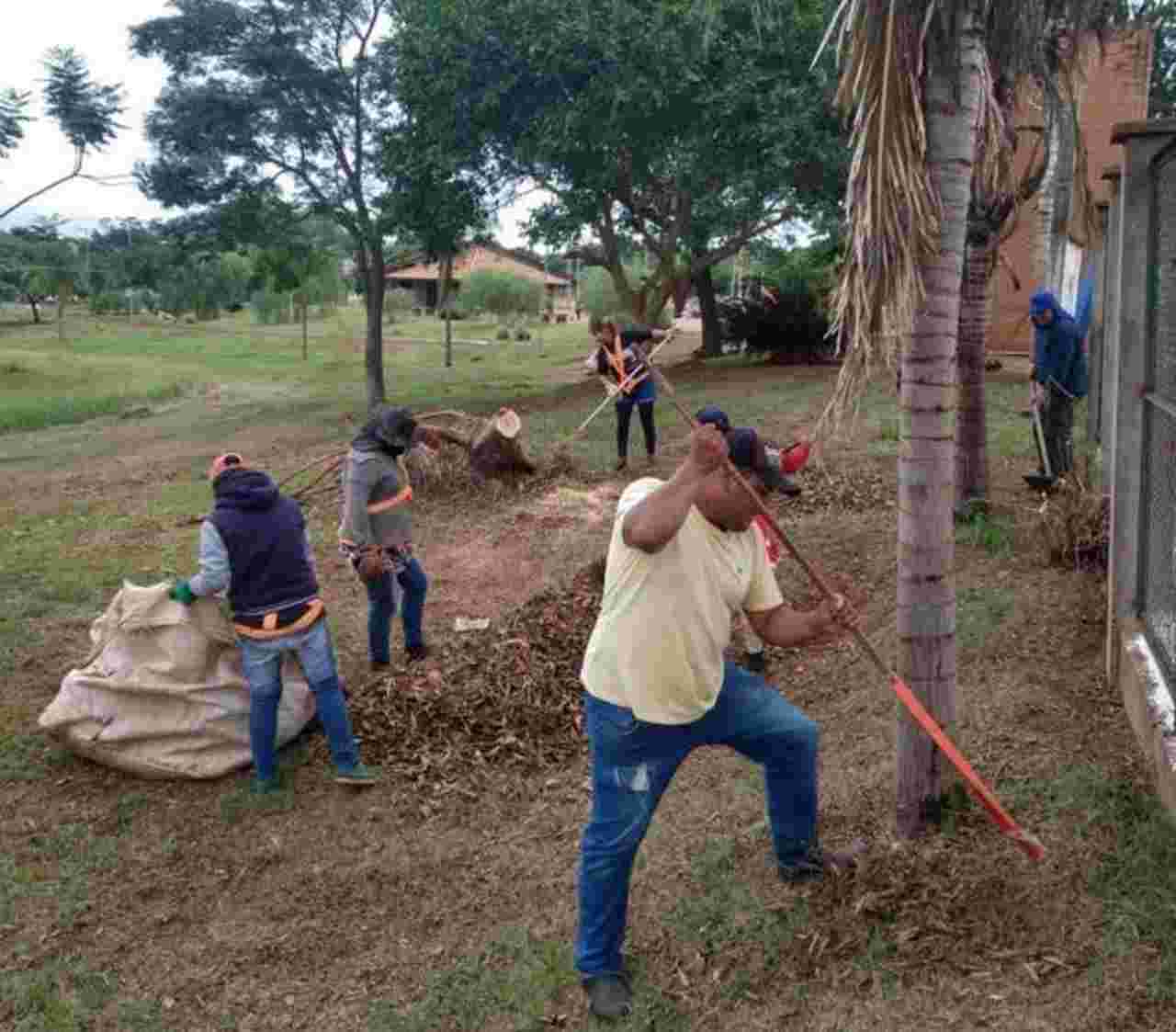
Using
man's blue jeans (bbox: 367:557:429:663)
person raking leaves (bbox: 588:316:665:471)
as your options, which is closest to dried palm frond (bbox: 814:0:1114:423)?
man's blue jeans (bbox: 367:557:429:663)

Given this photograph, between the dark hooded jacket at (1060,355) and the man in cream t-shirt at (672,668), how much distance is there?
572cm

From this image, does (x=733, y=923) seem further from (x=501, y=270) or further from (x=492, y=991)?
(x=501, y=270)

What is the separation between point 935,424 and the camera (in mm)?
3910

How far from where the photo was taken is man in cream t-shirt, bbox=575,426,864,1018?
3486mm

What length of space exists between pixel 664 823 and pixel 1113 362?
2872mm

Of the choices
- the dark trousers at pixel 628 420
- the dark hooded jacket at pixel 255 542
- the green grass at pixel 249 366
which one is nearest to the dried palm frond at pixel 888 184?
the dark hooded jacket at pixel 255 542

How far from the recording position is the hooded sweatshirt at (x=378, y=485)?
21.9 ft

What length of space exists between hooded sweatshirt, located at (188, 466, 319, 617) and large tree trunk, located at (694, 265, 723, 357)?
20.7m

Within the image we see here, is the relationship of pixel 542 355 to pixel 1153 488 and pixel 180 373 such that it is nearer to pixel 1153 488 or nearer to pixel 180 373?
pixel 180 373

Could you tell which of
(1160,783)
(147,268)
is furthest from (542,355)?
(1160,783)

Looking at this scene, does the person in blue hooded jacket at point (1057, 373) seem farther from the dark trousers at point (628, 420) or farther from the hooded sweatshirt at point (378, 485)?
the hooded sweatshirt at point (378, 485)

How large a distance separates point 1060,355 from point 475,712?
522cm

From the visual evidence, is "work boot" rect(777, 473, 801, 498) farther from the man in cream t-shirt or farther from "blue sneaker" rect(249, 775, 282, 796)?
"blue sneaker" rect(249, 775, 282, 796)

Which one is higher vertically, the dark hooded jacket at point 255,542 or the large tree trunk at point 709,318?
the large tree trunk at point 709,318
